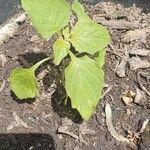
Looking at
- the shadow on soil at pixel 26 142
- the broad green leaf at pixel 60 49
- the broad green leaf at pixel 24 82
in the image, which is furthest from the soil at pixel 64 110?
the broad green leaf at pixel 60 49

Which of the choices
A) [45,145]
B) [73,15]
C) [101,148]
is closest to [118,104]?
[101,148]

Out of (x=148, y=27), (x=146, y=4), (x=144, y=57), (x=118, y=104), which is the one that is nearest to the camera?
(x=118, y=104)

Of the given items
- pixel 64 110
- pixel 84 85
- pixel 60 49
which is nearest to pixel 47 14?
pixel 60 49

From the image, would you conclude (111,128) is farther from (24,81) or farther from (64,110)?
(24,81)

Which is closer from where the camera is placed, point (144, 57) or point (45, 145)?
point (45, 145)

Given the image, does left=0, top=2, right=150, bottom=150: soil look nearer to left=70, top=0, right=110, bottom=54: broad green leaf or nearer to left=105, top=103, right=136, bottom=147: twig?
left=105, top=103, right=136, bottom=147: twig

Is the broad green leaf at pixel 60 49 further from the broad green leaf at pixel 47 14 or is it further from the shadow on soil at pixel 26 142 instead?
the shadow on soil at pixel 26 142

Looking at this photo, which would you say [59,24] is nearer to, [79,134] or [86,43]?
[86,43]

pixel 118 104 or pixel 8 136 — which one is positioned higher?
pixel 8 136
